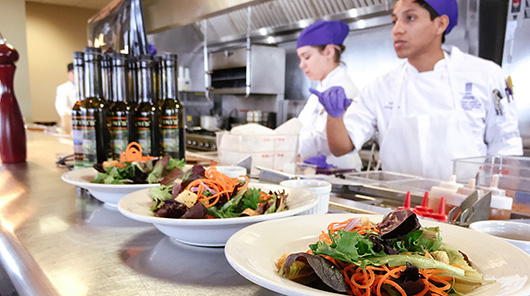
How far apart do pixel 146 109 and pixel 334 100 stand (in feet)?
5.08

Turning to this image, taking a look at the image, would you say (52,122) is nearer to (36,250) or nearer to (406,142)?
(406,142)

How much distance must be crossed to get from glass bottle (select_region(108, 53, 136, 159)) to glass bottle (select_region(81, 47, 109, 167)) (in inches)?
1.4

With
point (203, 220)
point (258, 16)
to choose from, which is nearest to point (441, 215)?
point (203, 220)

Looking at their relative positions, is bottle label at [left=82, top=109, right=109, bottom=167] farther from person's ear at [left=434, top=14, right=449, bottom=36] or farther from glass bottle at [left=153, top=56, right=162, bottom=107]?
person's ear at [left=434, top=14, right=449, bottom=36]

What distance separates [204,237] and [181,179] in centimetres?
28

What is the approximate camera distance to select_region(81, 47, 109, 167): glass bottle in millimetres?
1323

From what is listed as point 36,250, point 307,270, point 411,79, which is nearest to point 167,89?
point 36,250

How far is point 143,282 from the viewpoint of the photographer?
0.64 metres

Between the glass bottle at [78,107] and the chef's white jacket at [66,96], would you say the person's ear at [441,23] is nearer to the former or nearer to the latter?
the glass bottle at [78,107]

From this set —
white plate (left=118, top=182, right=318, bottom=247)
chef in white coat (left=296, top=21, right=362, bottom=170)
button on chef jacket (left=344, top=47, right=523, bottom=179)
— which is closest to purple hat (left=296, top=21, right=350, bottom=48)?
chef in white coat (left=296, top=21, right=362, bottom=170)

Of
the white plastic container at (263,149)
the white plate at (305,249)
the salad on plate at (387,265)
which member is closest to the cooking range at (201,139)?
the white plastic container at (263,149)

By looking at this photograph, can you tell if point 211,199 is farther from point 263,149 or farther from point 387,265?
point 263,149

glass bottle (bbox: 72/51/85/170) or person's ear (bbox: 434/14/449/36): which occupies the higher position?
person's ear (bbox: 434/14/449/36)

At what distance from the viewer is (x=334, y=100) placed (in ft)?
8.58
